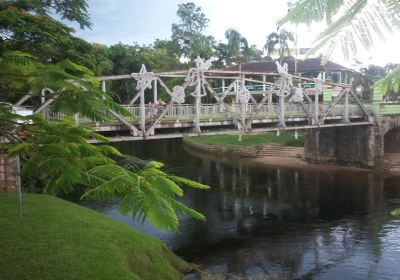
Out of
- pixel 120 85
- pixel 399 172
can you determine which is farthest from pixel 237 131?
pixel 120 85

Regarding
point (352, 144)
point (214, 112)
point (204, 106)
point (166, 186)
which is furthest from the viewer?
point (352, 144)

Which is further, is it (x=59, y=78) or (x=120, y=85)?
(x=120, y=85)

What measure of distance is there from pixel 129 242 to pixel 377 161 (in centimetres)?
2897

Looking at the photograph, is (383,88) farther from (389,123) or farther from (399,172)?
(389,123)

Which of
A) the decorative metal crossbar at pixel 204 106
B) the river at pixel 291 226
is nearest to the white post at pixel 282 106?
the decorative metal crossbar at pixel 204 106

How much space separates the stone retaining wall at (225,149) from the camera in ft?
137

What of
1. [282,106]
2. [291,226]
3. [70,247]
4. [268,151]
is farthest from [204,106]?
[268,151]

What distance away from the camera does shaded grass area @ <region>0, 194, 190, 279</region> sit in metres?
8.95

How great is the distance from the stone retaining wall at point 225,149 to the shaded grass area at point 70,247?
28.7 meters

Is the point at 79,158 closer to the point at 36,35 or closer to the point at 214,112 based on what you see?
the point at 36,35

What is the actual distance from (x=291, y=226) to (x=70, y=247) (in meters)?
11.9

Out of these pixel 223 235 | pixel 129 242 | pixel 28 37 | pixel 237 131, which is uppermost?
pixel 28 37

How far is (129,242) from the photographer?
12008 mm

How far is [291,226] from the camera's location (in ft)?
63.8
